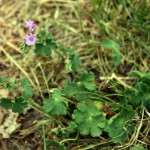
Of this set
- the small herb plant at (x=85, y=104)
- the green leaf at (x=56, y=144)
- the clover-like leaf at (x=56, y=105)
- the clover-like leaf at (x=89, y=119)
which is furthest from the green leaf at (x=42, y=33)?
the green leaf at (x=56, y=144)

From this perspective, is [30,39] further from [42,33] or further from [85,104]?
[85,104]

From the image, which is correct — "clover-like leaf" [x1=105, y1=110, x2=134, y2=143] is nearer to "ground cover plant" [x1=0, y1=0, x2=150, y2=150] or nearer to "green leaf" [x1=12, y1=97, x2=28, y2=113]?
"ground cover plant" [x1=0, y1=0, x2=150, y2=150]

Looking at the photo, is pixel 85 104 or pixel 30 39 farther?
pixel 85 104

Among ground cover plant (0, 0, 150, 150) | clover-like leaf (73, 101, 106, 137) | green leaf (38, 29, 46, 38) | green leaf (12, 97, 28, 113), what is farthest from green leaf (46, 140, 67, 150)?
green leaf (38, 29, 46, 38)

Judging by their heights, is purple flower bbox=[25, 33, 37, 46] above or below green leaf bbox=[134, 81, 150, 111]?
above

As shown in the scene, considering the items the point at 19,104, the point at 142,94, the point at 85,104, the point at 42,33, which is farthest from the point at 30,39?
the point at 142,94

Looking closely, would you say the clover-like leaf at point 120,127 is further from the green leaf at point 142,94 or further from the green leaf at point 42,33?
the green leaf at point 42,33

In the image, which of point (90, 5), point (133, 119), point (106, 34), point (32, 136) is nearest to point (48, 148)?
point (32, 136)
